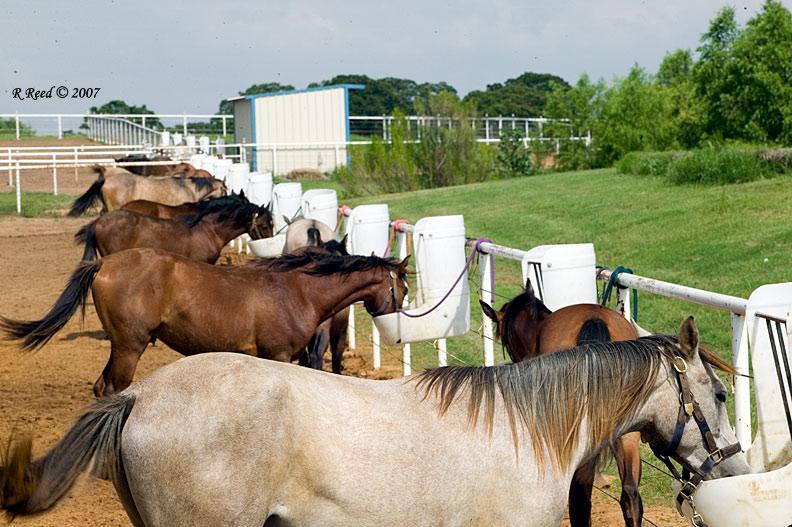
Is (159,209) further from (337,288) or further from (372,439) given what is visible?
(372,439)

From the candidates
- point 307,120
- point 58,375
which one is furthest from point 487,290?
point 307,120

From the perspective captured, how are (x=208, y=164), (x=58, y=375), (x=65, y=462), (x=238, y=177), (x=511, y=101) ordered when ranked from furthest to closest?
(x=511, y=101), (x=208, y=164), (x=238, y=177), (x=58, y=375), (x=65, y=462)

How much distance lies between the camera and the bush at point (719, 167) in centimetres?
1747

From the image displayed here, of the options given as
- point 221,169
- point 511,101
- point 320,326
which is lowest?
point 320,326

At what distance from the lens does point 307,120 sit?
37688mm

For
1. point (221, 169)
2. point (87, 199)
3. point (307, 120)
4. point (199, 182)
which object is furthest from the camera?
point (307, 120)

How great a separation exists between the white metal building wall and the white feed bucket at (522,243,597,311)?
29985 millimetres

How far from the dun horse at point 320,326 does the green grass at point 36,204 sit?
1663 cm

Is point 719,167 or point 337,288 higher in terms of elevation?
point 719,167

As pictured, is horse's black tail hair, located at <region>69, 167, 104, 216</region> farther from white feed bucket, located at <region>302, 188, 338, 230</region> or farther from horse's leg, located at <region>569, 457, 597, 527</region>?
horse's leg, located at <region>569, 457, 597, 527</region>

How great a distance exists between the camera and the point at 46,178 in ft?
112

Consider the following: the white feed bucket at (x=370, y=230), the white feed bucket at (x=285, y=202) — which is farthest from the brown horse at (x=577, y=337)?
the white feed bucket at (x=285, y=202)

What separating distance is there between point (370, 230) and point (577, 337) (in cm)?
466

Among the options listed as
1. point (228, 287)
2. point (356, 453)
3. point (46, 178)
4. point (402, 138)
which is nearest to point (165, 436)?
point (356, 453)
